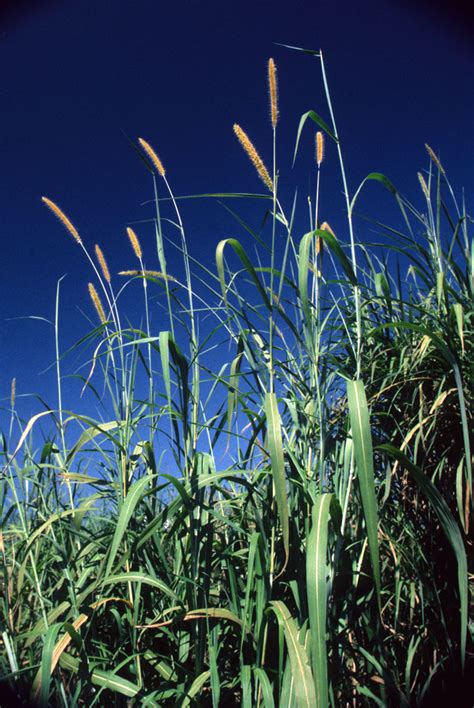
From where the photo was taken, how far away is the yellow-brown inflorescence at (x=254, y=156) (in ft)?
2.99

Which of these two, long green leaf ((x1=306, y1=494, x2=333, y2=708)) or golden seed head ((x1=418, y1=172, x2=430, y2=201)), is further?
golden seed head ((x1=418, y1=172, x2=430, y2=201))

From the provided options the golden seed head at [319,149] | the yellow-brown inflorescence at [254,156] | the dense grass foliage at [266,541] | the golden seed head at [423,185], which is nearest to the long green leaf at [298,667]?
the dense grass foliage at [266,541]

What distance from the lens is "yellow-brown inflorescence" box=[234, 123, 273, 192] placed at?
0.91m

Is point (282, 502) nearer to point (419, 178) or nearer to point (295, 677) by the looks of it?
point (295, 677)

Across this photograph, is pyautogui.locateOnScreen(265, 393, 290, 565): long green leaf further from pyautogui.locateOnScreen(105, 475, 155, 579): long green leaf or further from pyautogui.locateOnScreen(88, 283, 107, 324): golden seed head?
pyautogui.locateOnScreen(88, 283, 107, 324): golden seed head

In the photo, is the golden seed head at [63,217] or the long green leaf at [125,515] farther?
the golden seed head at [63,217]

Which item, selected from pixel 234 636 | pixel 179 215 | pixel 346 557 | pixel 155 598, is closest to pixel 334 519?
pixel 346 557

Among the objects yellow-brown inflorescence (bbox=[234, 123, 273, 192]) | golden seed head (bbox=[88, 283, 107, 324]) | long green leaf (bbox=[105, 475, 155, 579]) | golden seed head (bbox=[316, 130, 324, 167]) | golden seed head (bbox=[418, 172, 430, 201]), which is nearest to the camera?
long green leaf (bbox=[105, 475, 155, 579])

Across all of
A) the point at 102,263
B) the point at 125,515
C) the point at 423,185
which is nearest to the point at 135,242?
the point at 102,263

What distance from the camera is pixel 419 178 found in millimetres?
1596

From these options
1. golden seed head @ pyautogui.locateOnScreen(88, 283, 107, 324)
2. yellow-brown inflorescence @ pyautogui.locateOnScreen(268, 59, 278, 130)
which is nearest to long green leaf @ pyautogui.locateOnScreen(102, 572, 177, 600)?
golden seed head @ pyautogui.locateOnScreen(88, 283, 107, 324)

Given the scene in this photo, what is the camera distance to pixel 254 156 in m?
0.91

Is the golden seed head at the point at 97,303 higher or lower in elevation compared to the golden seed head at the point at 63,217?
lower

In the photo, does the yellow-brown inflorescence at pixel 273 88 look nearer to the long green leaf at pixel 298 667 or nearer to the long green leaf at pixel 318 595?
the long green leaf at pixel 318 595
